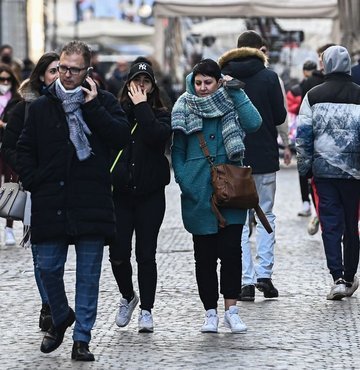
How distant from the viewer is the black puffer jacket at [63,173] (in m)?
7.93

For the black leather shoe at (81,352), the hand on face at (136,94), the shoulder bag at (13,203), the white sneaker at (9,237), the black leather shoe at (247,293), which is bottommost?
the white sneaker at (9,237)

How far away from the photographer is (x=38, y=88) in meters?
9.32

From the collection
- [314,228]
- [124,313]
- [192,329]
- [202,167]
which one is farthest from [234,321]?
[314,228]

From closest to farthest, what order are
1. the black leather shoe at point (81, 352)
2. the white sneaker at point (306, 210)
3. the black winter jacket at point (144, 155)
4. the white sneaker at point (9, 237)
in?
the black leather shoe at point (81, 352) → the black winter jacket at point (144, 155) → the white sneaker at point (9, 237) → the white sneaker at point (306, 210)

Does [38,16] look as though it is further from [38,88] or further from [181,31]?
[38,88]

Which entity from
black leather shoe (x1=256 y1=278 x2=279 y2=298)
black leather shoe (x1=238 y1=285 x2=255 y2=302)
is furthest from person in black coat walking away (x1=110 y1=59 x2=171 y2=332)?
black leather shoe (x1=256 y1=278 x2=279 y2=298)

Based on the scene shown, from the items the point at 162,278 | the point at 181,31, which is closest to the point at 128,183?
the point at 162,278

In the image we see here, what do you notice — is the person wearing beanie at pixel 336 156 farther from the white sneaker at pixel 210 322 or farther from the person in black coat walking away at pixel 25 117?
the person in black coat walking away at pixel 25 117

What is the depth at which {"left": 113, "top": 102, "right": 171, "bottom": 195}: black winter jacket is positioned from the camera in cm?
884

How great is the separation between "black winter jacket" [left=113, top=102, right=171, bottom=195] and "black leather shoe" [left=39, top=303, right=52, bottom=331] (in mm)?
825

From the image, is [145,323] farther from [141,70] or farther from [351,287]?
[351,287]

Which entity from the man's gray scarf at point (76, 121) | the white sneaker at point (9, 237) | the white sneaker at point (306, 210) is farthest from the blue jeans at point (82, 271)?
the white sneaker at point (306, 210)

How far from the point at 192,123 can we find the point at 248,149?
5.31 ft

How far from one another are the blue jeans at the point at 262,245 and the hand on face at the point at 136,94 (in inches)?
73.9
